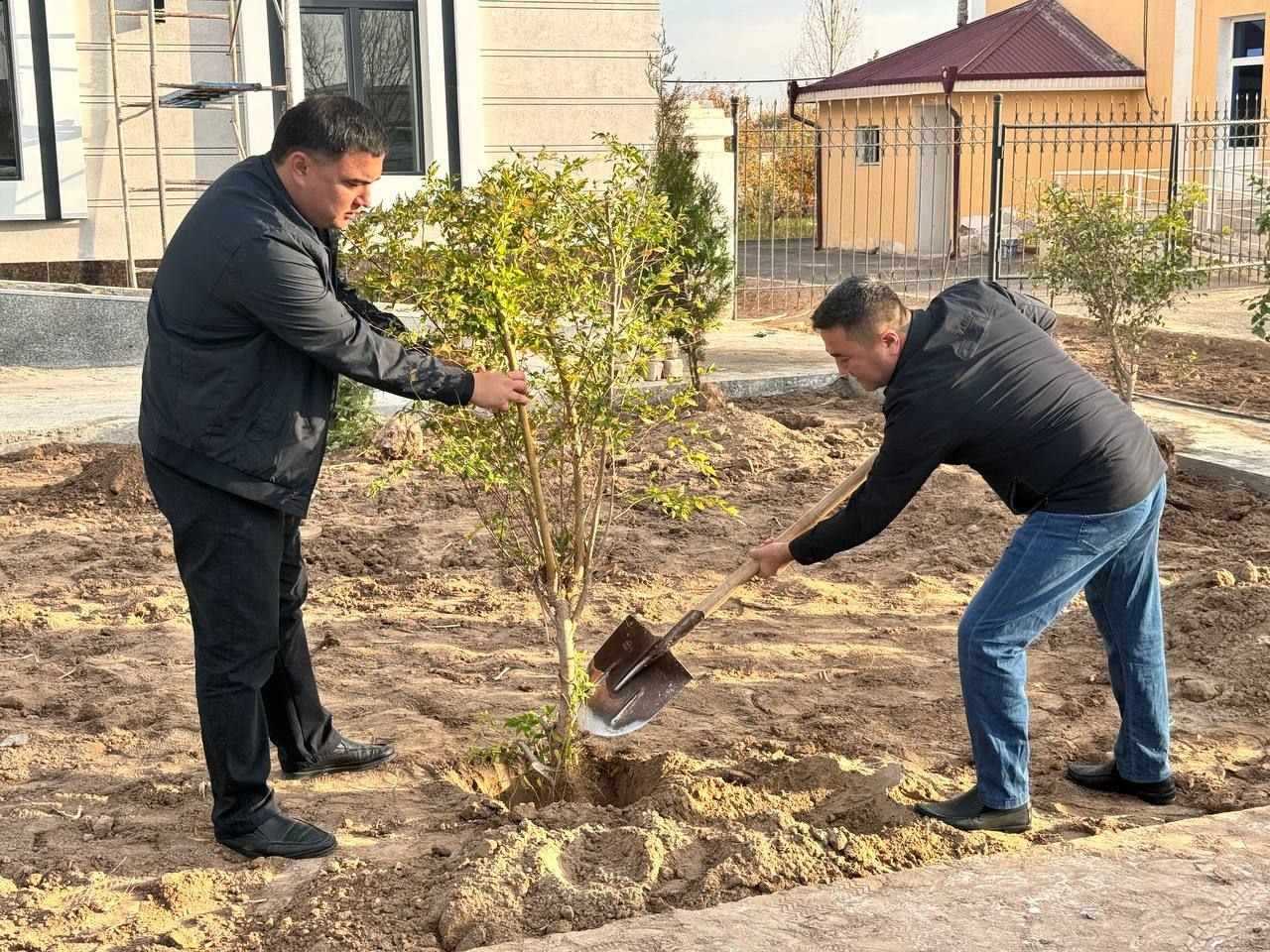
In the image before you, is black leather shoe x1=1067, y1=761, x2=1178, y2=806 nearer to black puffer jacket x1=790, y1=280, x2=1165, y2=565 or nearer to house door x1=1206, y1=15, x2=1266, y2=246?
black puffer jacket x1=790, y1=280, x2=1165, y2=565

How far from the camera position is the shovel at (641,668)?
4199 millimetres

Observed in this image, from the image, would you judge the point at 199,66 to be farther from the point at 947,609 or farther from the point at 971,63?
the point at 971,63

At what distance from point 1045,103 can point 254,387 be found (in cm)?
2031

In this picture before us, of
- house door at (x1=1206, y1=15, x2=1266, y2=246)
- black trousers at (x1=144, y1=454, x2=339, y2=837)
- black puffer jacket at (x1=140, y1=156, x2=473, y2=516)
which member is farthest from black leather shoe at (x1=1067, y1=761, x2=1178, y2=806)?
house door at (x1=1206, y1=15, x2=1266, y2=246)

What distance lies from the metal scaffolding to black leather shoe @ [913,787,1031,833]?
9.34 metres

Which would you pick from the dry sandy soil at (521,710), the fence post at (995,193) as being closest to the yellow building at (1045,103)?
the fence post at (995,193)

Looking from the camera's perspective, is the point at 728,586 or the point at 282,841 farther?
the point at 728,586

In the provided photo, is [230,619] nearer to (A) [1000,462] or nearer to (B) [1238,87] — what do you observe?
(A) [1000,462]

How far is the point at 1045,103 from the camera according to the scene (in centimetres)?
2144

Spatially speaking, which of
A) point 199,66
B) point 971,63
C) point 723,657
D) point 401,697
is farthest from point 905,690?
point 971,63

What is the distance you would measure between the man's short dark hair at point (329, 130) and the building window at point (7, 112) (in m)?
9.46

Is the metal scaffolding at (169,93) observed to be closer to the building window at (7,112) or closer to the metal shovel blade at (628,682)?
the building window at (7,112)

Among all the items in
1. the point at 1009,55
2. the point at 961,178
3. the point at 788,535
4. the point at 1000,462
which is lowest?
the point at 788,535

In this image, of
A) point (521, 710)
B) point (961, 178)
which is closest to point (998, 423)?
point (521, 710)
